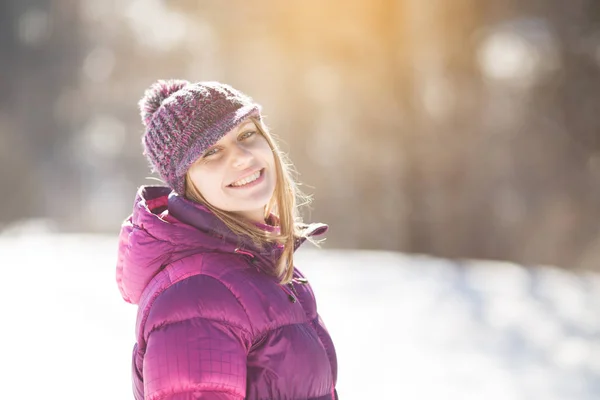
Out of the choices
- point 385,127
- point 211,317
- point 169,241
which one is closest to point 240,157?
point 169,241

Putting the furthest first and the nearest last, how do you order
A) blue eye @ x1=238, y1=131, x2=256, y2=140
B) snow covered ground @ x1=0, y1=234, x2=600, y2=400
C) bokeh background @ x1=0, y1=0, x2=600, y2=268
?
bokeh background @ x1=0, y1=0, x2=600, y2=268 < snow covered ground @ x1=0, y1=234, x2=600, y2=400 < blue eye @ x1=238, y1=131, x2=256, y2=140

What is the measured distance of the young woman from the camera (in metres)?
0.91

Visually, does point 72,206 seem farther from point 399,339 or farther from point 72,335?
point 399,339

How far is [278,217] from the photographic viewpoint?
1277 mm

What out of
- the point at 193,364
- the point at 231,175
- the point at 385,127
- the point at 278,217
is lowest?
the point at 385,127

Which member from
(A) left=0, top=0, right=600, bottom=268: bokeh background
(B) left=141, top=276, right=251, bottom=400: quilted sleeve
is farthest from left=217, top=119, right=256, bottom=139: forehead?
(A) left=0, top=0, right=600, bottom=268: bokeh background

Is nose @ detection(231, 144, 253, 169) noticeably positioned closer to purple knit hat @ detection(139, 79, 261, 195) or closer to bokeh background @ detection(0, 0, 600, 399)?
purple knit hat @ detection(139, 79, 261, 195)

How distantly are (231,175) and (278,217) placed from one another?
0.21 m

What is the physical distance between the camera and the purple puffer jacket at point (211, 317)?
90 cm

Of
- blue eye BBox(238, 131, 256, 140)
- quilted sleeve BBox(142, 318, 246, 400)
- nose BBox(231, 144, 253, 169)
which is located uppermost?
blue eye BBox(238, 131, 256, 140)

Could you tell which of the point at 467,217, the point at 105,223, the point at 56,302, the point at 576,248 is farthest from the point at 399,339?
the point at 105,223

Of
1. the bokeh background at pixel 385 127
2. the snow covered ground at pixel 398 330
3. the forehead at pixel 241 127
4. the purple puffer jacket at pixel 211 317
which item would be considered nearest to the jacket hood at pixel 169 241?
the purple puffer jacket at pixel 211 317

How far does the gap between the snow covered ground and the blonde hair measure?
1560 millimetres

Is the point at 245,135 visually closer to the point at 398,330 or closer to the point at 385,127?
the point at 398,330
